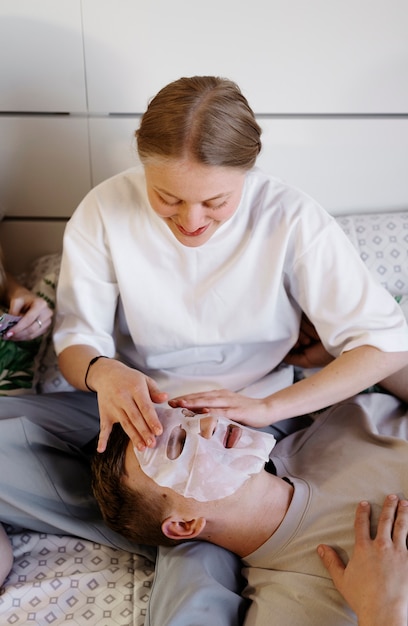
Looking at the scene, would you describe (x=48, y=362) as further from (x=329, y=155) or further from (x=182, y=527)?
(x=329, y=155)

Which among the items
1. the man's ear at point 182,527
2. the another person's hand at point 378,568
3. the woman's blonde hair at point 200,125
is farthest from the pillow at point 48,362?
the another person's hand at point 378,568

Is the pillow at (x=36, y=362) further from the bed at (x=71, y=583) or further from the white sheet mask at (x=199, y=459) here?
the white sheet mask at (x=199, y=459)

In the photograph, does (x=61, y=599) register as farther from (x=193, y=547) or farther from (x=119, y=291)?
(x=119, y=291)

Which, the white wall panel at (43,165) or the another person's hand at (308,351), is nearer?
the another person's hand at (308,351)

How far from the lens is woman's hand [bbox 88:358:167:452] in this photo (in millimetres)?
1237

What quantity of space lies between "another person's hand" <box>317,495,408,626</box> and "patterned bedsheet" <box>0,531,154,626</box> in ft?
1.38

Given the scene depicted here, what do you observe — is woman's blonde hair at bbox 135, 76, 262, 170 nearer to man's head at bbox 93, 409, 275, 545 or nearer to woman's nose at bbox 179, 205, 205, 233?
woman's nose at bbox 179, 205, 205, 233

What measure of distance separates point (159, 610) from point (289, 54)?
150 cm

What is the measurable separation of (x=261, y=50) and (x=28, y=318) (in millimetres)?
1016

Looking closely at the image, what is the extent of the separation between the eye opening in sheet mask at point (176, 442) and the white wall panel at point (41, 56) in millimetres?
1119

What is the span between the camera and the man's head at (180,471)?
1235 mm

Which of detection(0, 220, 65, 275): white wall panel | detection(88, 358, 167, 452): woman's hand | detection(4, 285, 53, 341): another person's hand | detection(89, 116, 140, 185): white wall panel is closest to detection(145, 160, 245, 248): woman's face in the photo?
detection(88, 358, 167, 452): woman's hand

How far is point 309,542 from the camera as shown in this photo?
4.19 feet

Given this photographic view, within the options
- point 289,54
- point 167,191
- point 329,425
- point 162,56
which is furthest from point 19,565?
point 289,54
